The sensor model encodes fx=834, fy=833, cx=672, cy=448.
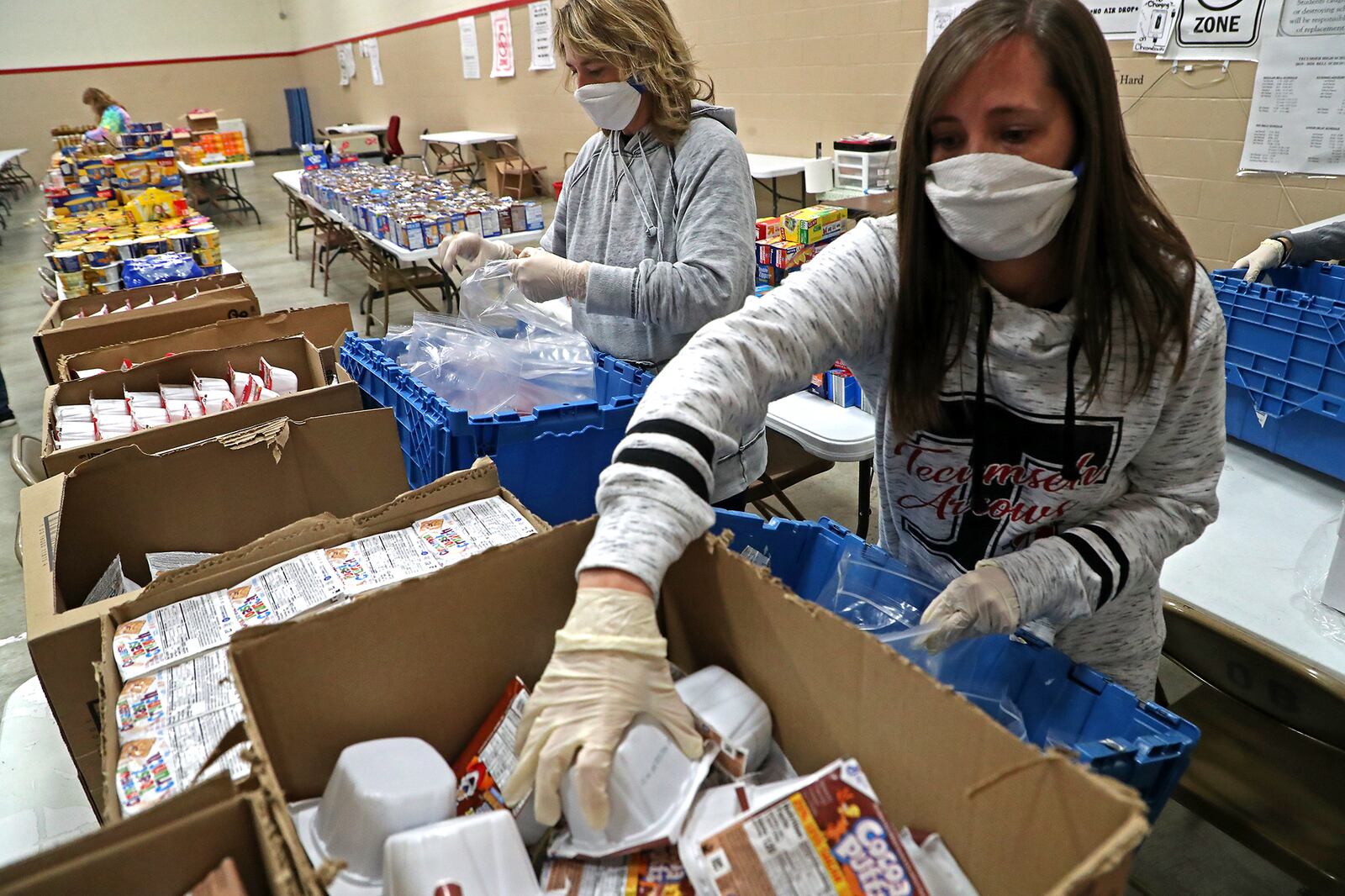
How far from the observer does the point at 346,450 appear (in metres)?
1.55

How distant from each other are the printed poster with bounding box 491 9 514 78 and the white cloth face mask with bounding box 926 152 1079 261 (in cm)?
948

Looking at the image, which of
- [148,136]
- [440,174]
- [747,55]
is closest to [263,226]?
[440,174]

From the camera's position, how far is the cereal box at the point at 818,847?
0.65 m

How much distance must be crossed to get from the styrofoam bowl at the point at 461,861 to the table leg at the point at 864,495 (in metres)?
2.05

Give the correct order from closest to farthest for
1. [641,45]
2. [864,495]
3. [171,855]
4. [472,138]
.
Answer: [171,855], [641,45], [864,495], [472,138]

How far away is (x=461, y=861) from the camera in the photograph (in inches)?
29.2

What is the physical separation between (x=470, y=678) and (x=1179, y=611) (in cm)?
111

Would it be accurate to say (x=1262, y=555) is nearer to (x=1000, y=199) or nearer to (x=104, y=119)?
(x=1000, y=199)

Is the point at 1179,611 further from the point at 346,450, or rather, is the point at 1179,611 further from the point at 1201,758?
the point at 346,450

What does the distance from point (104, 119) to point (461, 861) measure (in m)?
10.6

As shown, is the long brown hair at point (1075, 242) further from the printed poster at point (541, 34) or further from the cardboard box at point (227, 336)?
the printed poster at point (541, 34)

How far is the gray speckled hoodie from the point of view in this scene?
1706mm

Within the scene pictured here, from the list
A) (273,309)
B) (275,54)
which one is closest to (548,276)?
(273,309)

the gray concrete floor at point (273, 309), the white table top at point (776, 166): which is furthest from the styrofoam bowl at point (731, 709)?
the white table top at point (776, 166)
